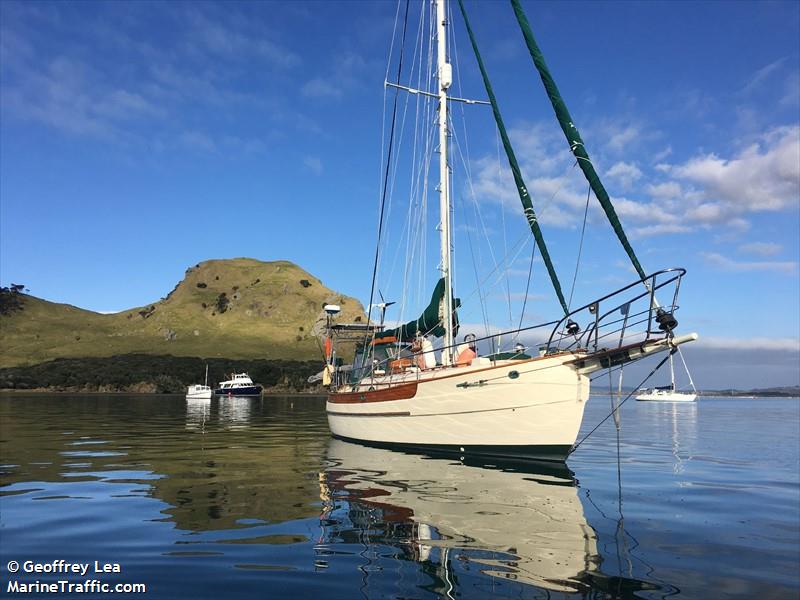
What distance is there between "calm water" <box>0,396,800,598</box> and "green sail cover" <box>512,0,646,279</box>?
639 cm

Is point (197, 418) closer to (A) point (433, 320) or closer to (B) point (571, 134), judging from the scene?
(A) point (433, 320)

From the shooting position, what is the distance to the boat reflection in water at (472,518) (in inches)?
285

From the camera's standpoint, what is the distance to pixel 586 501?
1170 centimetres

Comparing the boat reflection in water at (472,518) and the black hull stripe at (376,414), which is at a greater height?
the black hull stripe at (376,414)

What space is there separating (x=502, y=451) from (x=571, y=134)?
10.3 metres

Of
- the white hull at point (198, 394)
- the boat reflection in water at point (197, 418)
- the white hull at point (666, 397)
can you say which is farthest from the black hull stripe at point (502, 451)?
the white hull at point (666, 397)

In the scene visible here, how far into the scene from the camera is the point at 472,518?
985cm

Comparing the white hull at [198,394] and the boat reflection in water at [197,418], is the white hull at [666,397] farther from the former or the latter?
the boat reflection in water at [197,418]

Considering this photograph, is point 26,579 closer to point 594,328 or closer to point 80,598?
point 80,598

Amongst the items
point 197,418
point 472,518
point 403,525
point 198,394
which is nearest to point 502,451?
point 472,518

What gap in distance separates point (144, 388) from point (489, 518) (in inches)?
4549

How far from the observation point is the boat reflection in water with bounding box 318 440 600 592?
23.7 ft

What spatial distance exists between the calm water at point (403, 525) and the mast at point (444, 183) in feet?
20.7

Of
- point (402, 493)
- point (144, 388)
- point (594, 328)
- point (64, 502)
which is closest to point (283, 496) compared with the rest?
point (402, 493)
